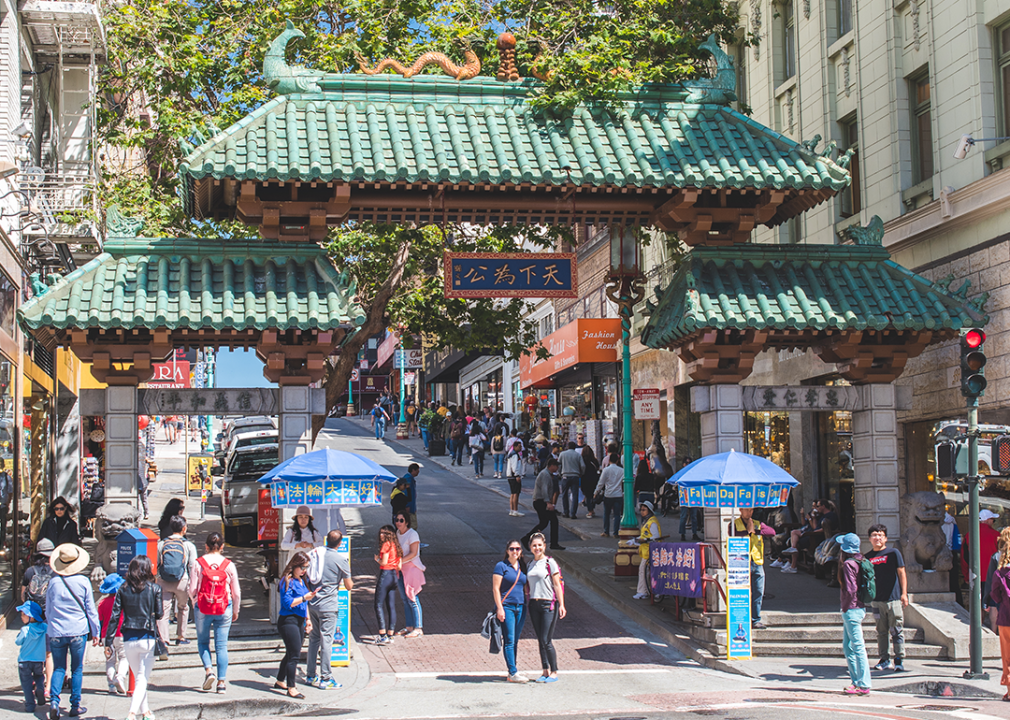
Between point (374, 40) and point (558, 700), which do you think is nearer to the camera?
point (558, 700)

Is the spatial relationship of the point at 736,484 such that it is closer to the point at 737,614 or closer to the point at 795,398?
the point at 737,614

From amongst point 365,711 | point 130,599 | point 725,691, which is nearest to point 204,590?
point 130,599

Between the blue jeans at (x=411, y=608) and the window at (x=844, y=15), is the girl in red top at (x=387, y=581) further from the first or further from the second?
the window at (x=844, y=15)

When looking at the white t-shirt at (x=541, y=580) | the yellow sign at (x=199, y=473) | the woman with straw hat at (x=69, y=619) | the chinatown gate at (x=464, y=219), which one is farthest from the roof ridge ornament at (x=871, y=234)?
the yellow sign at (x=199, y=473)

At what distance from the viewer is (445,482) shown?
3653 centimetres

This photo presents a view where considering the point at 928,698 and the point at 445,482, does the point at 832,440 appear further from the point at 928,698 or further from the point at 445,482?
the point at 445,482

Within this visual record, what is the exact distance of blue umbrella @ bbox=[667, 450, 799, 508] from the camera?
43.8ft

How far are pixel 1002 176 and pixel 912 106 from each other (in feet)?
13.3

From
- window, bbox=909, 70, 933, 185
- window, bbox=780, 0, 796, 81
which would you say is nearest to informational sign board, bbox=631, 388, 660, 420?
window, bbox=909, 70, 933, 185

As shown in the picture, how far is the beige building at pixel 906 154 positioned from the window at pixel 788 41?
0.03 m

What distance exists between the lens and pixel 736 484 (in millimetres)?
13250

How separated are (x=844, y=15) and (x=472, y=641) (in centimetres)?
1507

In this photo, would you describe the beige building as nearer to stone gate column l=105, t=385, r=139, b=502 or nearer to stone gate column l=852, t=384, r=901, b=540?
stone gate column l=852, t=384, r=901, b=540

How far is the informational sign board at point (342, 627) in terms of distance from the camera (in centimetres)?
1322
